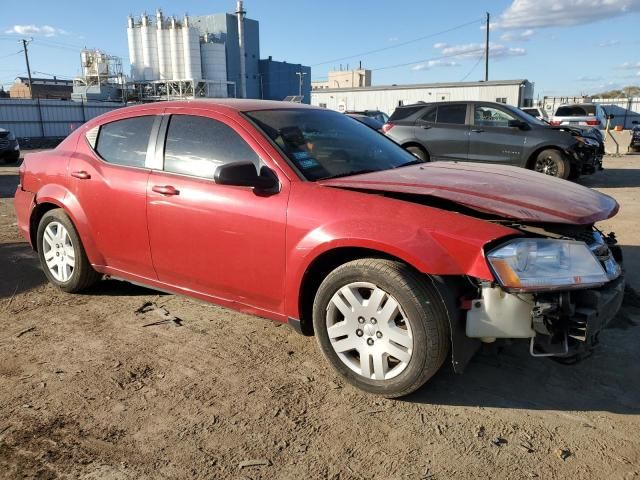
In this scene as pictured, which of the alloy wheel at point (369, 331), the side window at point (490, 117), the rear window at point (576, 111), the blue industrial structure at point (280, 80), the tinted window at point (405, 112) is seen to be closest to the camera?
the alloy wheel at point (369, 331)

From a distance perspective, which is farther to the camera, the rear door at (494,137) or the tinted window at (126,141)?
the rear door at (494,137)

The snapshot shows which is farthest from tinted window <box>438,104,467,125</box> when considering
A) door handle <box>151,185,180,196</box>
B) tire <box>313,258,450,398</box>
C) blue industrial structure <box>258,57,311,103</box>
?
blue industrial structure <box>258,57,311,103</box>

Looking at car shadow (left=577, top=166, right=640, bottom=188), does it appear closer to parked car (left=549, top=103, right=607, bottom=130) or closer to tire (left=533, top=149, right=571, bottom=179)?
tire (left=533, top=149, right=571, bottom=179)

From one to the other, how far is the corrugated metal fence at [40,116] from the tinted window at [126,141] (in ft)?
92.3

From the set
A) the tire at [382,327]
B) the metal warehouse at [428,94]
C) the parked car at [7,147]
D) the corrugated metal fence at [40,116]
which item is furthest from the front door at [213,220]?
the metal warehouse at [428,94]

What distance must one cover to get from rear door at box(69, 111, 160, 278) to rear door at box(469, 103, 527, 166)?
814 centimetres

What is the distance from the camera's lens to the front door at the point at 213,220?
3.28m

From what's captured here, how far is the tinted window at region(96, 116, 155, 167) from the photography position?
4039 mm

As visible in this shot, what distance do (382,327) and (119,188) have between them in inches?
91.1

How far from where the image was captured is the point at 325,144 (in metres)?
3.74

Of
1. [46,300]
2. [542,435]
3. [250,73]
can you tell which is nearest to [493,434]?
Result: [542,435]

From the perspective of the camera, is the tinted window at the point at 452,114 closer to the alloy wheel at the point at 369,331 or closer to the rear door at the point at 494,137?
the rear door at the point at 494,137

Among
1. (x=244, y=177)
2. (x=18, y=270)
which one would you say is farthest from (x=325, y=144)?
(x=18, y=270)

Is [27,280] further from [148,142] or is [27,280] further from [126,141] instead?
[148,142]
